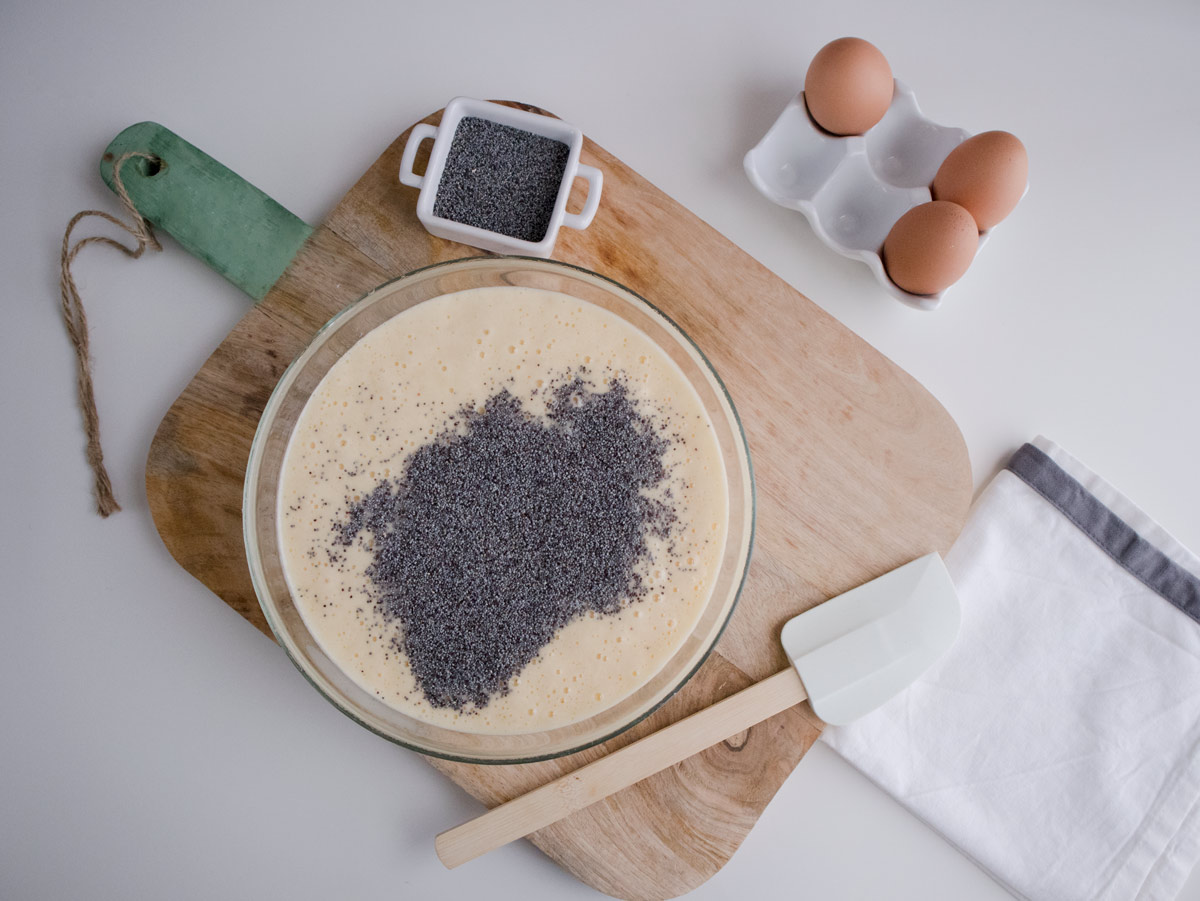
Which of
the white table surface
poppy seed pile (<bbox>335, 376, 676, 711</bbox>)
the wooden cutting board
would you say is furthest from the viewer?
the white table surface

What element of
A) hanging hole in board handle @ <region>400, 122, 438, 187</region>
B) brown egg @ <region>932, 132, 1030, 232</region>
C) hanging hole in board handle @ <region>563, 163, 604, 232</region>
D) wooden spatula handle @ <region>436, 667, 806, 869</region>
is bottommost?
wooden spatula handle @ <region>436, 667, 806, 869</region>

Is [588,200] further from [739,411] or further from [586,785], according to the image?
[586,785]

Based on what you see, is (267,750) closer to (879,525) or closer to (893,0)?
(879,525)

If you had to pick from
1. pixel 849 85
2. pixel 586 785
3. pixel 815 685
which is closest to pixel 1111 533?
pixel 815 685

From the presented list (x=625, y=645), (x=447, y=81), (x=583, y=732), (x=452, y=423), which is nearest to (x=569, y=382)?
(x=452, y=423)

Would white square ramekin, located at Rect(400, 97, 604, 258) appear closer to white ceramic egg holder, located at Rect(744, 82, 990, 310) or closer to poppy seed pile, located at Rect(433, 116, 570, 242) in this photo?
poppy seed pile, located at Rect(433, 116, 570, 242)

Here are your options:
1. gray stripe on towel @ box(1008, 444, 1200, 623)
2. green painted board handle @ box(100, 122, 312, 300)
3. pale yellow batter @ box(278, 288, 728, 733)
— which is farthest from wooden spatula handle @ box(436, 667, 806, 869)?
green painted board handle @ box(100, 122, 312, 300)

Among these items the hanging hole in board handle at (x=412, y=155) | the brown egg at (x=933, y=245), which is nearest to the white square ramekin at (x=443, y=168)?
the hanging hole in board handle at (x=412, y=155)

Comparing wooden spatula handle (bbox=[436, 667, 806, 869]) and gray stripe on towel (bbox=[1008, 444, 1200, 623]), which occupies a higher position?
gray stripe on towel (bbox=[1008, 444, 1200, 623])
